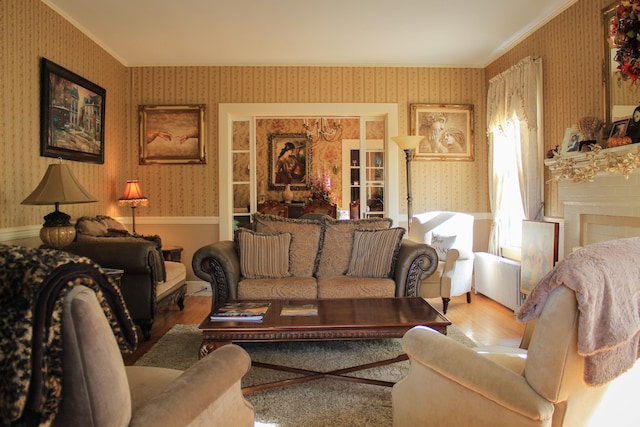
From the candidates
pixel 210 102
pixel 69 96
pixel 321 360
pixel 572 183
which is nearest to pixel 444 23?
pixel 572 183

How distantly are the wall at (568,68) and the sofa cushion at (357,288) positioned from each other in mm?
1825

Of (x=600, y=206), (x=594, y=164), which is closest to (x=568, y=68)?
(x=594, y=164)

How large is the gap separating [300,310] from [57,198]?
6.70 feet

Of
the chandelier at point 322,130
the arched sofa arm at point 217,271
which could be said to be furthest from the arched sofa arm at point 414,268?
the chandelier at point 322,130

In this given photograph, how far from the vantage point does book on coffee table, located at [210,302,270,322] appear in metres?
2.43

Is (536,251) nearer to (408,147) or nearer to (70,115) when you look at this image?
(408,147)

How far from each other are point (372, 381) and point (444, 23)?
3423 millimetres

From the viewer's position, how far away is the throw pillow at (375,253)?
11.8ft

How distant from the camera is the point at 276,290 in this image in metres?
3.35

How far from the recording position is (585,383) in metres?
1.15

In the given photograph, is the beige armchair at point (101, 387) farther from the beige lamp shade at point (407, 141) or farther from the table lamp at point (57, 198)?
the beige lamp shade at point (407, 141)

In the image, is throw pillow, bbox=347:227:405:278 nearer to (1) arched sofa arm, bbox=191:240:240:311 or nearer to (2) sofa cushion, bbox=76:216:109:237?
(1) arched sofa arm, bbox=191:240:240:311

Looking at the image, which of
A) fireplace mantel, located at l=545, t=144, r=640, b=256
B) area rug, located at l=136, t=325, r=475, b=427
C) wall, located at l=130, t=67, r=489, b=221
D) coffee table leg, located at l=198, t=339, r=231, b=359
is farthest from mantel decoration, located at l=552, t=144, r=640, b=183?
coffee table leg, located at l=198, t=339, r=231, b=359

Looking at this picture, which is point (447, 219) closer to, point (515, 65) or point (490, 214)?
point (490, 214)
